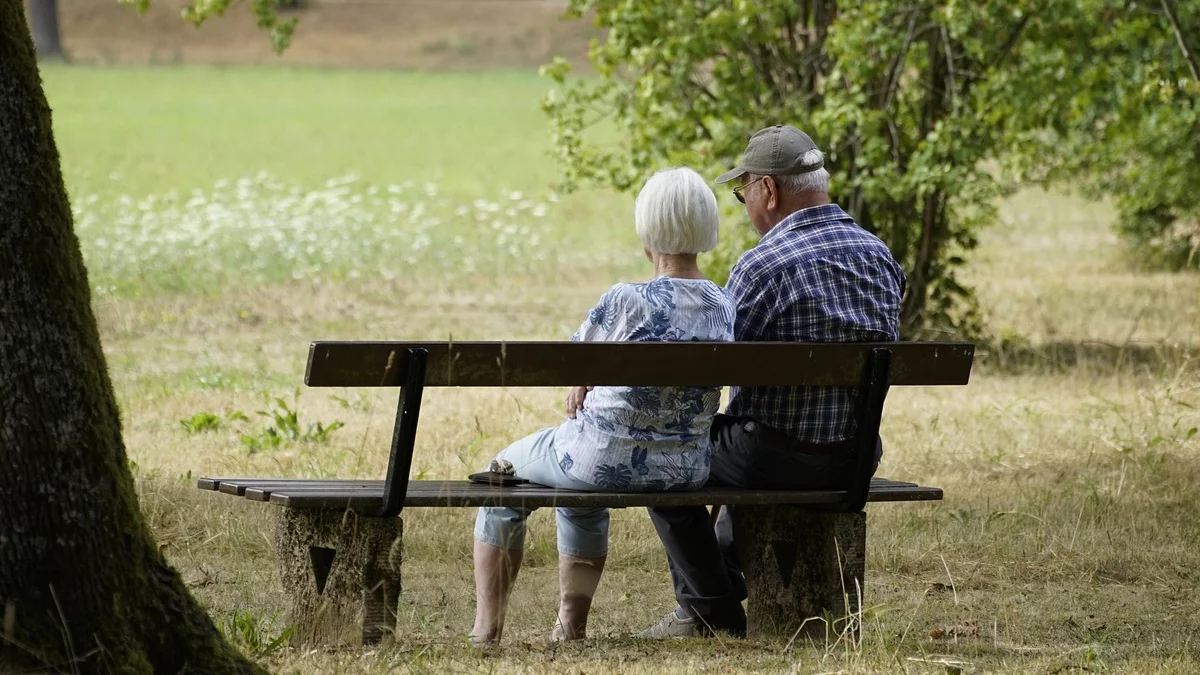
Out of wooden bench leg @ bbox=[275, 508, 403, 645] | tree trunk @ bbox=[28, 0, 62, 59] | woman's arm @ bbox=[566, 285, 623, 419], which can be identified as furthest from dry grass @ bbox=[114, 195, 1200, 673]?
tree trunk @ bbox=[28, 0, 62, 59]

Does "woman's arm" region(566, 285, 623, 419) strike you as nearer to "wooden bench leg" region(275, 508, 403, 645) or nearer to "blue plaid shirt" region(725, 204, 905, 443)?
"blue plaid shirt" region(725, 204, 905, 443)

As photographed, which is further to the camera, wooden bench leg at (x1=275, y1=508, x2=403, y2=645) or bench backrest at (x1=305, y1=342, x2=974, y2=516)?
wooden bench leg at (x1=275, y1=508, x2=403, y2=645)

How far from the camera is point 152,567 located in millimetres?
3832

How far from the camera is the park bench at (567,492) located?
441 cm

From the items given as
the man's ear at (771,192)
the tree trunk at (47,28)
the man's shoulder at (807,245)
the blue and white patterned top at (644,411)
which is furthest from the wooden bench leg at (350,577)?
the tree trunk at (47,28)

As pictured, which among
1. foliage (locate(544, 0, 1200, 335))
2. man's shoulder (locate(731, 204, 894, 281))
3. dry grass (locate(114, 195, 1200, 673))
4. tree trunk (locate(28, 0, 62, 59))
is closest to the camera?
dry grass (locate(114, 195, 1200, 673))

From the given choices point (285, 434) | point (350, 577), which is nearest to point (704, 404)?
point (350, 577)

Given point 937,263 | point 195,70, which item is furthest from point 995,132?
point 195,70

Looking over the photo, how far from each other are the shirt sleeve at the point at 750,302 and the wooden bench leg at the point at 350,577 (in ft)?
4.18

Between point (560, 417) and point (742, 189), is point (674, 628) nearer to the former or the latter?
point (742, 189)

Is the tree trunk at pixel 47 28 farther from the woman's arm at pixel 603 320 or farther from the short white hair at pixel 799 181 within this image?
the woman's arm at pixel 603 320

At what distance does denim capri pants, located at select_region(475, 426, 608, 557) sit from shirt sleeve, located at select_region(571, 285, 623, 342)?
0.34 metres

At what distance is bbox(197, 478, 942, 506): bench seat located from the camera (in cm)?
452

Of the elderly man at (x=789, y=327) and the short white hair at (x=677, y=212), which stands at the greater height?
the short white hair at (x=677, y=212)
